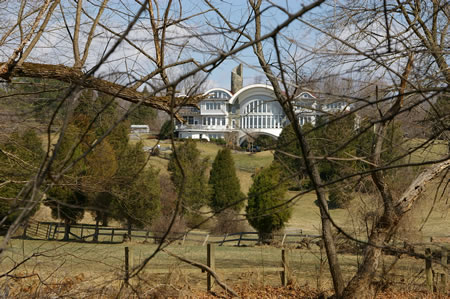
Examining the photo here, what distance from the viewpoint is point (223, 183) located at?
3045 centimetres

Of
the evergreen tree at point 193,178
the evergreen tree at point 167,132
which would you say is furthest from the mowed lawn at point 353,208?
the evergreen tree at point 193,178

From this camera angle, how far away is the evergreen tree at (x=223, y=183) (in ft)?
98.5

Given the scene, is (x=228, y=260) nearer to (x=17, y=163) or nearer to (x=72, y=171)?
(x=72, y=171)

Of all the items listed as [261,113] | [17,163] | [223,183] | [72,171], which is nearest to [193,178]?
[223,183]

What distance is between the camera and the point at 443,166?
6105 mm

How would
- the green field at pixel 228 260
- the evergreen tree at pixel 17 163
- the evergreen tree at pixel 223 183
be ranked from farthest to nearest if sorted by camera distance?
the evergreen tree at pixel 223 183
the green field at pixel 228 260
the evergreen tree at pixel 17 163

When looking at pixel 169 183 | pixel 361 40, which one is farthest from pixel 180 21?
pixel 169 183

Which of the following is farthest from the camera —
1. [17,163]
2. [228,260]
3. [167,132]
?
[228,260]

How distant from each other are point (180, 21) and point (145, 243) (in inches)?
764

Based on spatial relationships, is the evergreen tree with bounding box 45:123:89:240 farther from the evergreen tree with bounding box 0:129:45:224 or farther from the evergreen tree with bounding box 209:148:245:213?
the evergreen tree with bounding box 209:148:245:213

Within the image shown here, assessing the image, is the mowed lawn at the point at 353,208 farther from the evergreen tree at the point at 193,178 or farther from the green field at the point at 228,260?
the evergreen tree at the point at 193,178

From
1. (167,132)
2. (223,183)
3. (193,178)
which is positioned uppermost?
(167,132)

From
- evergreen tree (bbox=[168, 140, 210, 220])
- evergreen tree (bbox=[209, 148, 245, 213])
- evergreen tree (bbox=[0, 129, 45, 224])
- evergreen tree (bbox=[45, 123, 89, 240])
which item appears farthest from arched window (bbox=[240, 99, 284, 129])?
evergreen tree (bbox=[168, 140, 210, 220])

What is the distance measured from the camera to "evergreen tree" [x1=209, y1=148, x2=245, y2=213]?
3003cm
